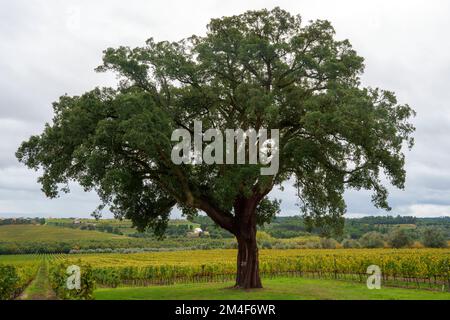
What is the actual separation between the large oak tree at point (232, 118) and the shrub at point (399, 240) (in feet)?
223

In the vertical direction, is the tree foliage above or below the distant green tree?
above

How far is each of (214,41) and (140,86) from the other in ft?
16.9

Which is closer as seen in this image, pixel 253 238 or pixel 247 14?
pixel 247 14

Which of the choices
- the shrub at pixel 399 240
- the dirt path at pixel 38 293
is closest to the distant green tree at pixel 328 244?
the shrub at pixel 399 240

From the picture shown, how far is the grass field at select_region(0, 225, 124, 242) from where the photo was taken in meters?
158

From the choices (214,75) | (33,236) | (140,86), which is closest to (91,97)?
(140,86)

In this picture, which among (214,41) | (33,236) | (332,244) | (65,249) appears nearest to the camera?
(214,41)

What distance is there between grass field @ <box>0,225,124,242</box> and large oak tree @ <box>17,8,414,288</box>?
450 feet

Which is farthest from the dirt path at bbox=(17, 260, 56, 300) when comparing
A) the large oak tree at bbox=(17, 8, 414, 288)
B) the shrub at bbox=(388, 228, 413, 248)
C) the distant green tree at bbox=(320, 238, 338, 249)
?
the shrub at bbox=(388, 228, 413, 248)

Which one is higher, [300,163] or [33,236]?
[300,163]

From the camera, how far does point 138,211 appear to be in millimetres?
31953

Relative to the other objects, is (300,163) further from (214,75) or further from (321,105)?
(214,75)

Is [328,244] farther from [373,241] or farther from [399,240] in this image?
[399,240]

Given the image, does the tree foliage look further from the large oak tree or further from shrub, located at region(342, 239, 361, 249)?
shrub, located at region(342, 239, 361, 249)
